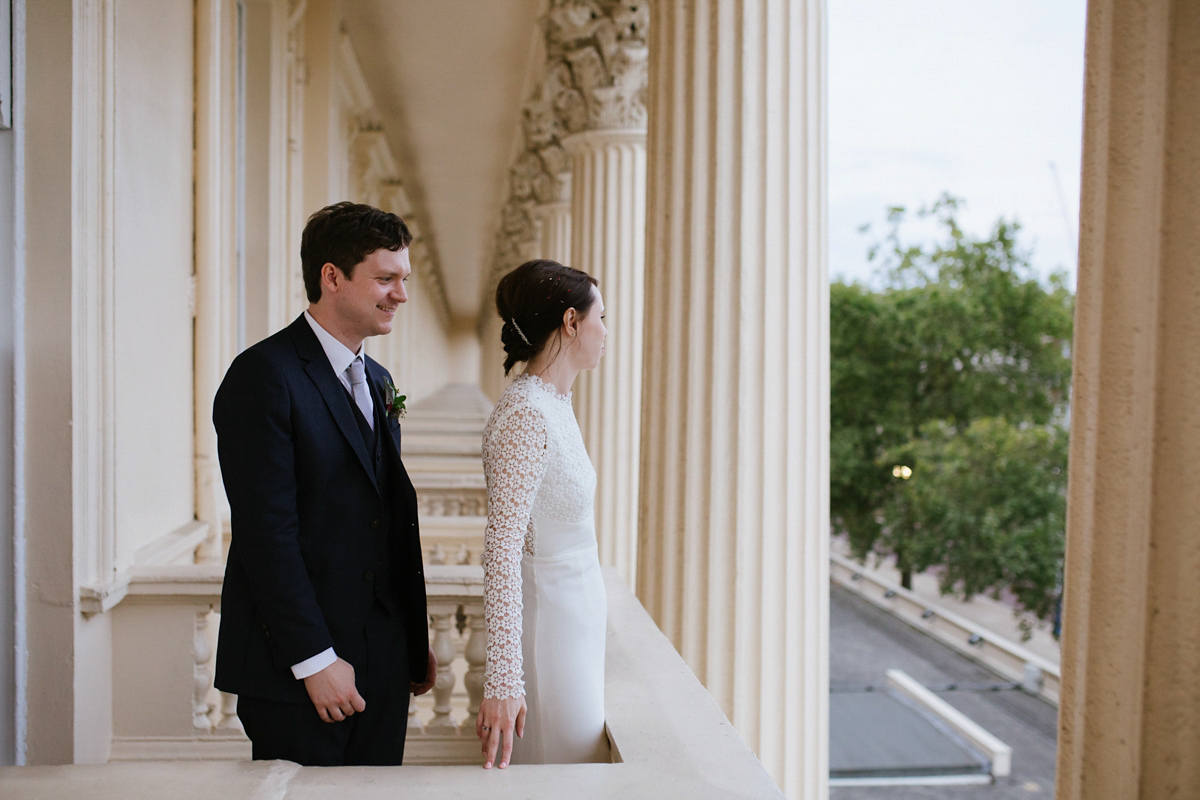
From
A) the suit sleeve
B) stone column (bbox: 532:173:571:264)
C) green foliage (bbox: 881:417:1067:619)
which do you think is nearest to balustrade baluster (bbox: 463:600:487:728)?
the suit sleeve

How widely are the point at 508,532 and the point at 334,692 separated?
595 millimetres

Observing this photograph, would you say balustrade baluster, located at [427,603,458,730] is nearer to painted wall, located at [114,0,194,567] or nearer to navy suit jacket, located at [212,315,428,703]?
painted wall, located at [114,0,194,567]

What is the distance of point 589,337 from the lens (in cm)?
247

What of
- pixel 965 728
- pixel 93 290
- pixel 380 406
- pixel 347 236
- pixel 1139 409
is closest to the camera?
pixel 1139 409

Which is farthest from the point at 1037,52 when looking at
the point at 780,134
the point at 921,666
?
the point at 780,134

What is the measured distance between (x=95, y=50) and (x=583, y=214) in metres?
5.05

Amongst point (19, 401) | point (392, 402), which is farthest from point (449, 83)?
point (392, 402)

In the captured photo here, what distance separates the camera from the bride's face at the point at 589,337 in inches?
96.7

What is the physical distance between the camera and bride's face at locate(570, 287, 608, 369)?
8.05ft

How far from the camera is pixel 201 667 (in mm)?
3877

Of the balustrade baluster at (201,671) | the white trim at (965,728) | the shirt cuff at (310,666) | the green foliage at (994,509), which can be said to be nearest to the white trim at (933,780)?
the white trim at (965,728)

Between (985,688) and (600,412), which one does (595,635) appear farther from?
(985,688)

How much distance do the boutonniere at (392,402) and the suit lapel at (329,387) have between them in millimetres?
190

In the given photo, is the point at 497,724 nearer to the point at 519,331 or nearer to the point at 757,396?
the point at 519,331
